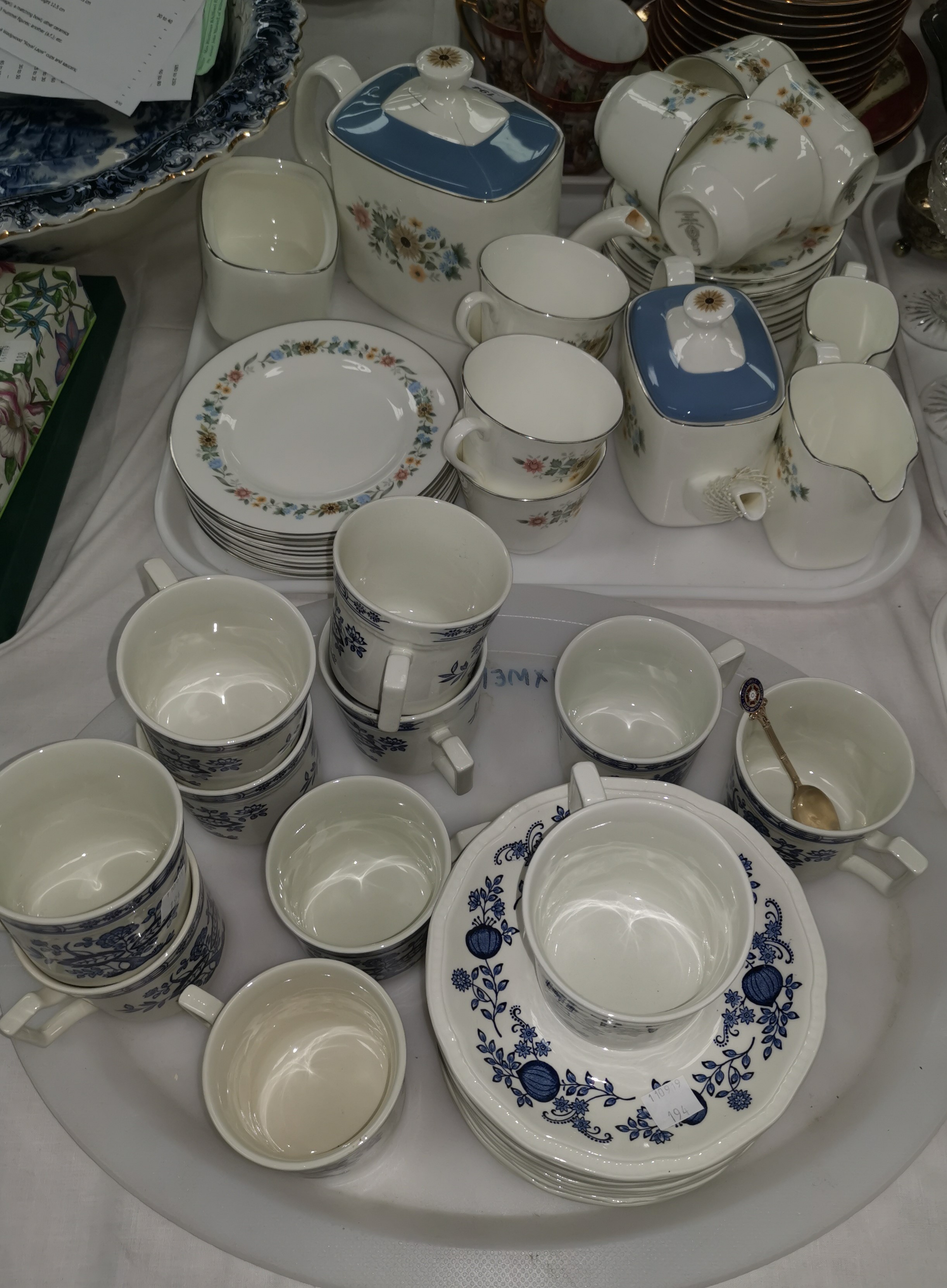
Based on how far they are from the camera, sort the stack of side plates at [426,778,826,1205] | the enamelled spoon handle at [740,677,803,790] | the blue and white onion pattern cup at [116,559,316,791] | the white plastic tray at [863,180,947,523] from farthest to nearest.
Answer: the white plastic tray at [863,180,947,523], the enamelled spoon handle at [740,677,803,790], the blue and white onion pattern cup at [116,559,316,791], the stack of side plates at [426,778,826,1205]

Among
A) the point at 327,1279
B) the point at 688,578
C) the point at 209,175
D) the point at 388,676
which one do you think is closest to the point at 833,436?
the point at 688,578

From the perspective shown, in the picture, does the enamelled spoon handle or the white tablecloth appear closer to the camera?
the white tablecloth

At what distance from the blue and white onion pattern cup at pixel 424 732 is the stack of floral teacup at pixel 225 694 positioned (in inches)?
1.1

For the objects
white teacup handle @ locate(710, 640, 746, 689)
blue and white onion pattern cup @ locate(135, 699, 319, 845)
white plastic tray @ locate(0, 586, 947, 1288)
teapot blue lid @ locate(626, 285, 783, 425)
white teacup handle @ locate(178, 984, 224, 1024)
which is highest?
teapot blue lid @ locate(626, 285, 783, 425)

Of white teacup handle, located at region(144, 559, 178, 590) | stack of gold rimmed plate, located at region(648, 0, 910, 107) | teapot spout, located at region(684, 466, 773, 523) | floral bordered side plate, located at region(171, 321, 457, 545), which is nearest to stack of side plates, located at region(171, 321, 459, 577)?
floral bordered side plate, located at region(171, 321, 457, 545)

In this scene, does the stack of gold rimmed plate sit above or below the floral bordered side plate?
above

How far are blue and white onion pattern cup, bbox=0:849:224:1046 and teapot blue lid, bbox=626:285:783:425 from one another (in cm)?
49

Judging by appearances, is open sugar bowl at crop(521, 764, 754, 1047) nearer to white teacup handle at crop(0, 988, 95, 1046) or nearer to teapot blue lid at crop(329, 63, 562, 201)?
white teacup handle at crop(0, 988, 95, 1046)

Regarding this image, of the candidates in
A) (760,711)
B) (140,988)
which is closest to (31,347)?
(140,988)

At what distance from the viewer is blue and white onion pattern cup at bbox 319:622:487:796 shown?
685 mm

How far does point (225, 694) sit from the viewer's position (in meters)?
0.74

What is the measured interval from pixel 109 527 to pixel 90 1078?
0.46 meters

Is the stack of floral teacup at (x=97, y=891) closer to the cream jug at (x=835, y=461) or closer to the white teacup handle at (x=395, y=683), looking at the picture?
the white teacup handle at (x=395, y=683)

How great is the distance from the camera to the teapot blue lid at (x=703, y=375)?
0.76 metres
